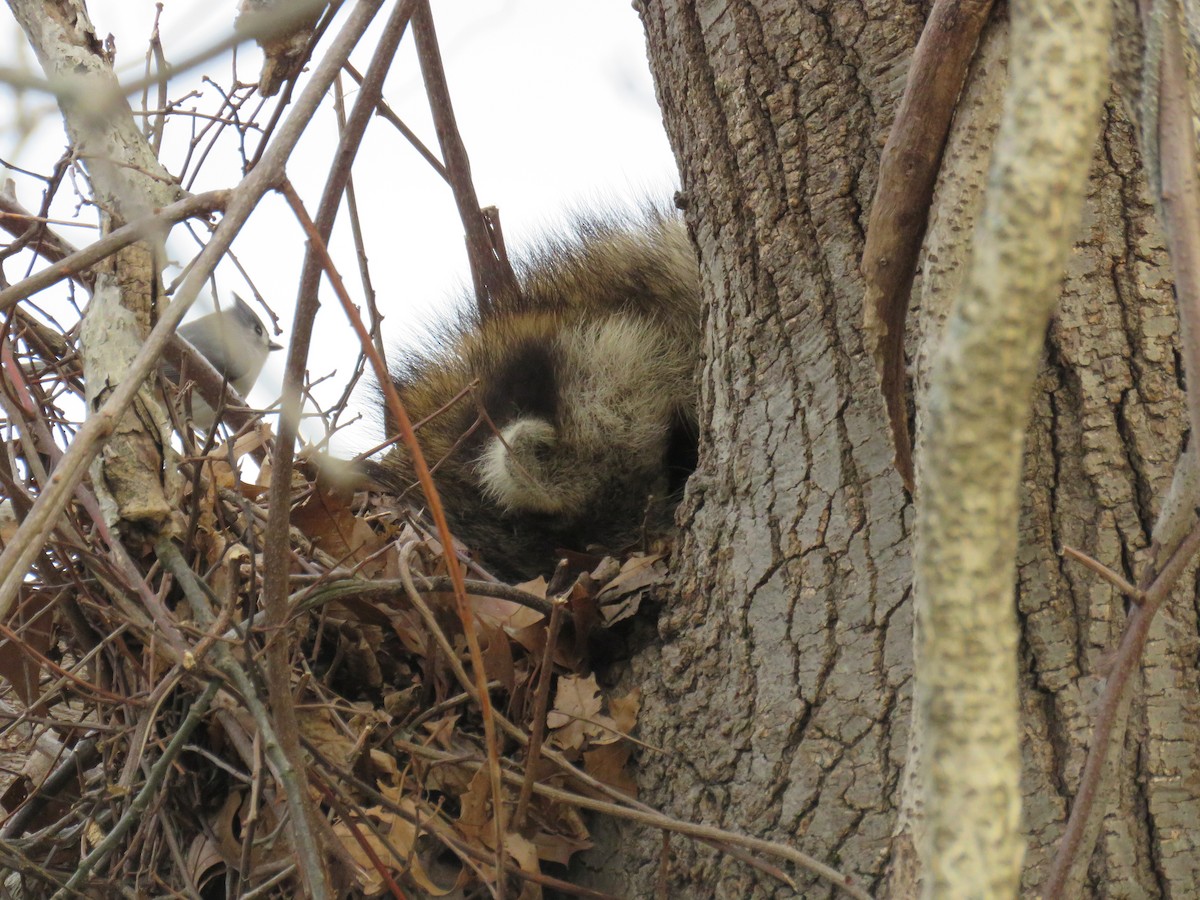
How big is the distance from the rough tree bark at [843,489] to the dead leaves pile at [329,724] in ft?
0.35

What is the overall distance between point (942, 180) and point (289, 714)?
73 cm

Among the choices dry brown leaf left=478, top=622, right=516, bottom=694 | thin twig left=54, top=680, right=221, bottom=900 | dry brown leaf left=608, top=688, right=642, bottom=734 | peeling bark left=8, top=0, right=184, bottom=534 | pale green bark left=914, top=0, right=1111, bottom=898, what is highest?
peeling bark left=8, top=0, right=184, bottom=534

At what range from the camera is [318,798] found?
128 cm

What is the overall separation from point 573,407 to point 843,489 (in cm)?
48

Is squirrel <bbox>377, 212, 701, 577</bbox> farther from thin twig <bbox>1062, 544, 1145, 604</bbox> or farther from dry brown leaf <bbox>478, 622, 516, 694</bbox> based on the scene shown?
thin twig <bbox>1062, 544, 1145, 604</bbox>

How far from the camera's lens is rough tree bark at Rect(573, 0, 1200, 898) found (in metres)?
1.00

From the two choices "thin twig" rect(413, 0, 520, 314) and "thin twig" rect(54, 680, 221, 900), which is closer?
"thin twig" rect(54, 680, 221, 900)

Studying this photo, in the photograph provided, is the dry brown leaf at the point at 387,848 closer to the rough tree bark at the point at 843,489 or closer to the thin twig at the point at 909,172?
the rough tree bark at the point at 843,489

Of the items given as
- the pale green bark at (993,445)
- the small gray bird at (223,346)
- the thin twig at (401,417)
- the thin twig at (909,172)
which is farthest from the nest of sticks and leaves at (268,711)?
the pale green bark at (993,445)

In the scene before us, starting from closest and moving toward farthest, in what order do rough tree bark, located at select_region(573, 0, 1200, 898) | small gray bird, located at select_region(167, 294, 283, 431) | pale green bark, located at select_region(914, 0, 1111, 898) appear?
pale green bark, located at select_region(914, 0, 1111, 898) → rough tree bark, located at select_region(573, 0, 1200, 898) → small gray bird, located at select_region(167, 294, 283, 431)

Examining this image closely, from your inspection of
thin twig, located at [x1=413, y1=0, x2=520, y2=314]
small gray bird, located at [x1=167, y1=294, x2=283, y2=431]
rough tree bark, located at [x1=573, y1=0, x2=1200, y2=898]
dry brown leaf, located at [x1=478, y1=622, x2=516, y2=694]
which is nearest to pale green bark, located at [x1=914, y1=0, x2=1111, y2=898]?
rough tree bark, located at [x1=573, y1=0, x2=1200, y2=898]

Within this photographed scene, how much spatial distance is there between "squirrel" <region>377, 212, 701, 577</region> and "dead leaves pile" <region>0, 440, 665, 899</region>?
0.49ft

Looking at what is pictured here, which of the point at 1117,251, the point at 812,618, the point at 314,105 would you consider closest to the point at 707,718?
the point at 812,618

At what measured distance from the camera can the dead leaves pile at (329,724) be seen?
4.13ft
